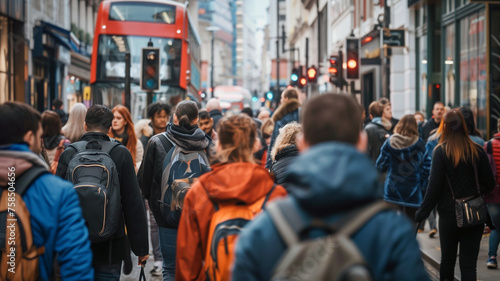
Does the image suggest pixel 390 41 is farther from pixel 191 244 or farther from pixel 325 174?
pixel 325 174

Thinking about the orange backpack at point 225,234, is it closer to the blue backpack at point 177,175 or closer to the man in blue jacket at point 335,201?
the man in blue jacket at point 335,201

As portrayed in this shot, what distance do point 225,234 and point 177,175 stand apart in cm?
250

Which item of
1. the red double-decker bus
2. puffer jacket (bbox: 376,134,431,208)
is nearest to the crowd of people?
puffer jacket (bbox: 376,134,431,208)

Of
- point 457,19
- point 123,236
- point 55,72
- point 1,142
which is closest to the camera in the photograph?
point 1,142

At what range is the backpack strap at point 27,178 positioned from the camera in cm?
369

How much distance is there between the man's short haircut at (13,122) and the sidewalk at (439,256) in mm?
5537

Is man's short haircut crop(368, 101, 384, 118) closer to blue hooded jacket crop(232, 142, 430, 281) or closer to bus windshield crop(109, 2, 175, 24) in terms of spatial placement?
blue hooded jacket crop(232, 142, 430, 281)

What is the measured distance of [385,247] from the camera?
2463 mm

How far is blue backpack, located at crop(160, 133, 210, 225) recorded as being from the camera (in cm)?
604

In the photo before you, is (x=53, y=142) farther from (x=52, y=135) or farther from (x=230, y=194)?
(x=230, y=194)

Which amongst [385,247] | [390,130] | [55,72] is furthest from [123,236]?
[55,72]

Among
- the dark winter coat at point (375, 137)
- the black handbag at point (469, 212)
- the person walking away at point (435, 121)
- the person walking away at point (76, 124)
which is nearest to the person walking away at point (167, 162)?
the person walking away at point (76, 124)

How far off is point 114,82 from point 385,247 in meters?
17.0

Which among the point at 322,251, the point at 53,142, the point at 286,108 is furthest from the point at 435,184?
the point at 322,251
